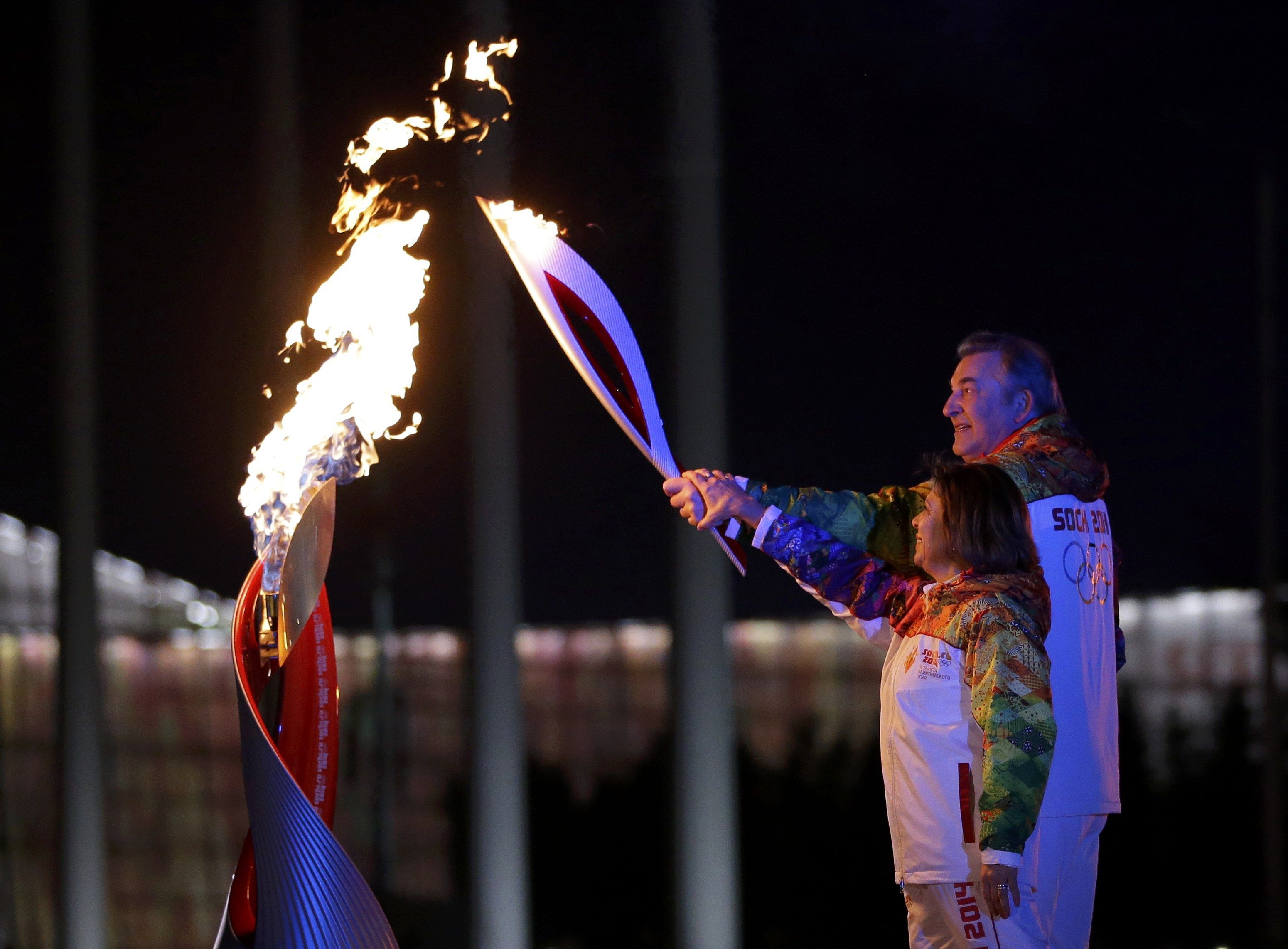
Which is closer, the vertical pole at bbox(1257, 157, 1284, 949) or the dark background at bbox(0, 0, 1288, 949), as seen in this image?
the dark background at bbox(0, 0, 1288, 949)

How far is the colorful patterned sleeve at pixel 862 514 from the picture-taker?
274 cm

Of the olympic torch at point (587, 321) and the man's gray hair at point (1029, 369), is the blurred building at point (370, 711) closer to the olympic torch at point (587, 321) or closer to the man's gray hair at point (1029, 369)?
the olympic torch at point (587, 321)

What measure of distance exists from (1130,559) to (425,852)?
6156 mm

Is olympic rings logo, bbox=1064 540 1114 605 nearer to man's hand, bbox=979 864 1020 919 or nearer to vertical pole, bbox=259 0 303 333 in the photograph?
man's hand, bbox=979 864 1020 919

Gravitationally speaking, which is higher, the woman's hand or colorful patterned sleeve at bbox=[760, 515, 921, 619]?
the woman's hand

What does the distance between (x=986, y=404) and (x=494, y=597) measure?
2915 mm

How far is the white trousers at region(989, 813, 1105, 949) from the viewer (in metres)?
2.27

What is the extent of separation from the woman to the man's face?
9.1 inches

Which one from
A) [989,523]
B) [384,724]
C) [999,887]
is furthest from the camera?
[384,724]

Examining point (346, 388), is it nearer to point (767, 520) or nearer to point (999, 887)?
point (767, 520)

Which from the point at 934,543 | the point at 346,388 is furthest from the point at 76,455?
the point at 934,543

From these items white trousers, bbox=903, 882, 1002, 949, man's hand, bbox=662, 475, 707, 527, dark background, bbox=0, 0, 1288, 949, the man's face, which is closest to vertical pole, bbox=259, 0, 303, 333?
dark background, bbox=0, 0, 1288, 949

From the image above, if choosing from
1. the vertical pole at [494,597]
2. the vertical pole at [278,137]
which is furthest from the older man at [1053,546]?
the vertical pole at [278,137]

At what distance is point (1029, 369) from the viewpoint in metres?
2.63
